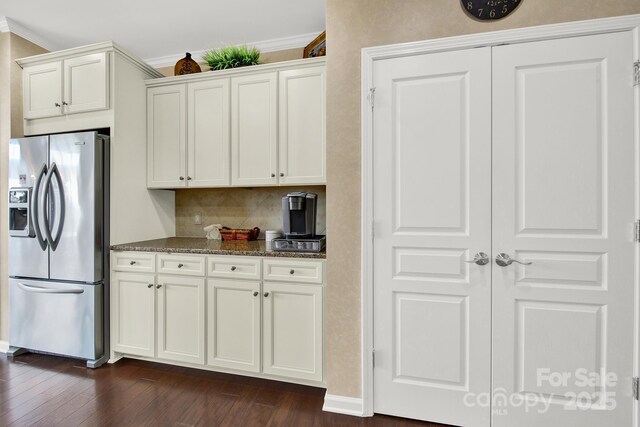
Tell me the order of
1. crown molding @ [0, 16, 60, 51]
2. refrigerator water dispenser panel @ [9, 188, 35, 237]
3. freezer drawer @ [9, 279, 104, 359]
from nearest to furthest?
freezer drawer @ [9, 279, 104, 359], refrigerator water dispenser panel @ [9, 188, 35, 237], crown molding @ [0, 16, 60, 51]

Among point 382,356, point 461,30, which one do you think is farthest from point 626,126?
point 382,356

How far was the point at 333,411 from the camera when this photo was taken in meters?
1.90

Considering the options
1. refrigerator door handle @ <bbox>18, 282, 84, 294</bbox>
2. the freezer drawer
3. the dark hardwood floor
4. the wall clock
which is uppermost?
the wall clock

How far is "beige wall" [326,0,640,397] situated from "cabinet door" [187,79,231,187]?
1.12 metres

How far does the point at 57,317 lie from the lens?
2469 millimetres

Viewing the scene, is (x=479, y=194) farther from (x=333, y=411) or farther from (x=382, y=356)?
(x=333, y=411)

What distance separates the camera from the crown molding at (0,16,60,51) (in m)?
2.62

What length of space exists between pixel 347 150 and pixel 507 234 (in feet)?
3.35

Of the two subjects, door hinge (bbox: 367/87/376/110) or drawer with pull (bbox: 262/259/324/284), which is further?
drawer with pull (bbox: 262/259/324/284)


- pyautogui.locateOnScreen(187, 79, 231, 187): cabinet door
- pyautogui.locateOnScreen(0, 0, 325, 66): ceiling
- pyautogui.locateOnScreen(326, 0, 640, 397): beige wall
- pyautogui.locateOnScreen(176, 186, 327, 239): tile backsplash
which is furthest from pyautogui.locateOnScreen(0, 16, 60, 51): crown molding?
pyautogui.locateOnScreen(326, 0, 640, 397): beige wall

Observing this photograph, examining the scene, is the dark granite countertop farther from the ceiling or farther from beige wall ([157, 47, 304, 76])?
the ceiling

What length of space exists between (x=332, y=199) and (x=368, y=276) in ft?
1.72

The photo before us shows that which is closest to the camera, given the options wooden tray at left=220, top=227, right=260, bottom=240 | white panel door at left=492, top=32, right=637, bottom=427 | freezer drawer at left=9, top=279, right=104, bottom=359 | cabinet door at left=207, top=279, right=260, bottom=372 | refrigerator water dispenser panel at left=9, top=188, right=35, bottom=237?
white panel door at left=492, top=32, right=637, bottom=427

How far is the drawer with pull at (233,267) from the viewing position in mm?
2184
